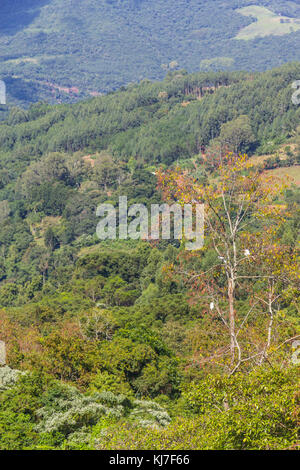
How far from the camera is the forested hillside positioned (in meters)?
16.1

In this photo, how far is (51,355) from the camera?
94.3 feet

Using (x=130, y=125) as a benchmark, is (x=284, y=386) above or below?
above

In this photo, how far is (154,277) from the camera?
70500 mm

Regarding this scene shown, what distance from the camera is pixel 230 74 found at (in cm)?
15688

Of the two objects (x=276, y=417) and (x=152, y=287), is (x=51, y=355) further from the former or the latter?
Result: (x=152, y=287)

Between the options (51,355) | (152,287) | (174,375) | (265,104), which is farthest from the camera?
(265,104)

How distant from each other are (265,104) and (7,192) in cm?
5686

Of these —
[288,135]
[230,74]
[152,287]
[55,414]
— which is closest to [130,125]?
[230,74]

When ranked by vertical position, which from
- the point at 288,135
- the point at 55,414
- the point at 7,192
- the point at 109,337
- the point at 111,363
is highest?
the point at 55,414

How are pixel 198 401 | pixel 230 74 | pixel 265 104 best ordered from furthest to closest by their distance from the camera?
pixel 230 74 → pixel 265 104 → pixel 198 401

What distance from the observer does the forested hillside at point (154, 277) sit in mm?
16078

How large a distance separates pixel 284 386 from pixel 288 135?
356 feet

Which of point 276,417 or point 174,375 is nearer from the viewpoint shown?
point 276,417

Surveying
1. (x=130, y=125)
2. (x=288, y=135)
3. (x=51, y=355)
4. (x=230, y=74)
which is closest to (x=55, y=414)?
(x=51, y=355)
